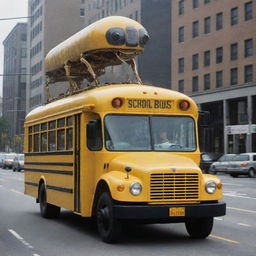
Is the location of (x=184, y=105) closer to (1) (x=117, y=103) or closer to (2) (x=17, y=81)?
(1) (x=117, y=103)

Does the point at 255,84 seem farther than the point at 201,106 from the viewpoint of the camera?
No

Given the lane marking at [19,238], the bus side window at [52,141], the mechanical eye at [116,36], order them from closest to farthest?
the lane marking at [19,238] < the mechanical eye at [116,36] < the bus side window at [52,141]

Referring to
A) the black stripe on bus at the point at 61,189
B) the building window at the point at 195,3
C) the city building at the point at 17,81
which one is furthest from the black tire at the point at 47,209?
the city building at the point at 17,81

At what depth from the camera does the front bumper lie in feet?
31.6

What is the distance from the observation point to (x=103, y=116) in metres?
10.9

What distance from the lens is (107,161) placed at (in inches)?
422

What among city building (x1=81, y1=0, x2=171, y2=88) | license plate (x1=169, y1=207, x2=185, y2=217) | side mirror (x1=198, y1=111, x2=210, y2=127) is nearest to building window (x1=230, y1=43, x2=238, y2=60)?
city building (x1=81, y1=0, x2=171, y2=88)

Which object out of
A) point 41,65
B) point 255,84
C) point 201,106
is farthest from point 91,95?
point 41,65

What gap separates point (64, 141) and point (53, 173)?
1247 millimetres

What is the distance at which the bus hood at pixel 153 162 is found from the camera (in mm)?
9960

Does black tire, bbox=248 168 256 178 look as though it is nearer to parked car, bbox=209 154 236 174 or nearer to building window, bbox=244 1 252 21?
parked car, bbox=209 154 236 174

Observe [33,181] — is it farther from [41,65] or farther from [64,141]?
[41,65]

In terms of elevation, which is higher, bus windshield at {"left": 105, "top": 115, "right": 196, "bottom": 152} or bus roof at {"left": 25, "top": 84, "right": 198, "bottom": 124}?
bus roof at {"left": 25, "top": 84, "right": 198, "bottom": 124}

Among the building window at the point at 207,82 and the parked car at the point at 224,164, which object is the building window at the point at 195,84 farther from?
the parked car at the point at 224,164
